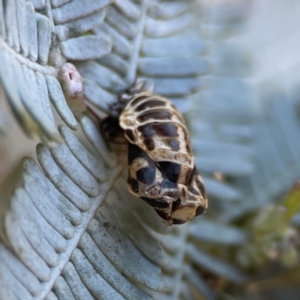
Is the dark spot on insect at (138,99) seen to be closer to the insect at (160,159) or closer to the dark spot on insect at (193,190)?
the insect at (160,159)

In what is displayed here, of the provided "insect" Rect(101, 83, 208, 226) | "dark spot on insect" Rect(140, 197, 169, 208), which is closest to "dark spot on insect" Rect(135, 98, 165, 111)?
"insect" Rect(101, 83, 208, 226)

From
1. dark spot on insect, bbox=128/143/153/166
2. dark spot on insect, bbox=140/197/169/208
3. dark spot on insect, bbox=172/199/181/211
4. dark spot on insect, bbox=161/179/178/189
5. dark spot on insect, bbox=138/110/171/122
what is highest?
dark spot on insect, bbox=138/110/171/122

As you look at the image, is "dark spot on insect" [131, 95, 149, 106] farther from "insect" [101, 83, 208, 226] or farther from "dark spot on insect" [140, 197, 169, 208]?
"dark spot on insect" [140, 197, 169, 208]

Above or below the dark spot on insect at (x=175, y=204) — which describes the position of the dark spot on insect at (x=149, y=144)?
above

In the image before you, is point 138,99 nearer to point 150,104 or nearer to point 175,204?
point 150,104

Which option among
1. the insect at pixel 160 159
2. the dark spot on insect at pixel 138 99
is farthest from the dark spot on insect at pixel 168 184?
the dark spot on insect at pixel 138 99

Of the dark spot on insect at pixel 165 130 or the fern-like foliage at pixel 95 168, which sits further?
the dark spot on insect at pixel 165 130

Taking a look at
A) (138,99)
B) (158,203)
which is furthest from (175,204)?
(138,99)

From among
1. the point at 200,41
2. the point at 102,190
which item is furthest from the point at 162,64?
the point at 102,190
